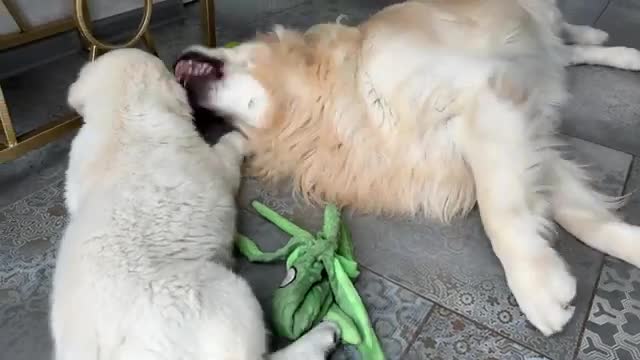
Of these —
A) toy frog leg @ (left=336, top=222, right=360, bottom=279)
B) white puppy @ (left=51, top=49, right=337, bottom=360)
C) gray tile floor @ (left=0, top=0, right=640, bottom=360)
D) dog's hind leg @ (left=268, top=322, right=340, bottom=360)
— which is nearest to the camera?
white puppy @ (left=51, top=49, right=337, bottom=360)

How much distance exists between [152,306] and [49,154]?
949 millimetres

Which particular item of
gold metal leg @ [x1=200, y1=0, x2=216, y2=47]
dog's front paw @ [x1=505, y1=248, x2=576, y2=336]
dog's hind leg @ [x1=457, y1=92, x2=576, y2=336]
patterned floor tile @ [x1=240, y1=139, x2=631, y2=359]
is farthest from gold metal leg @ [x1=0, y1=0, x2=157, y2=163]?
dog's front paw @ [x1=505, y1=248, x2=576, y2=336]

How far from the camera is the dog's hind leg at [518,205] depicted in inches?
42.7

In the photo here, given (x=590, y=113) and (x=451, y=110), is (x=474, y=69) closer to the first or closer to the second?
(x=451, y=110)

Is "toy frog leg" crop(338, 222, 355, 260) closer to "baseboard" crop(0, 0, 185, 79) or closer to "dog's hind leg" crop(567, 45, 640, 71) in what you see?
"dog's hind leg" crop(567, 45, 640, 71)

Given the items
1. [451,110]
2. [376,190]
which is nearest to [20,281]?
[376,190]

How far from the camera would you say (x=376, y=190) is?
56.2 inches

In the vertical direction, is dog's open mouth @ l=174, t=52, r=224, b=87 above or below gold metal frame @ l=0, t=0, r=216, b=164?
above

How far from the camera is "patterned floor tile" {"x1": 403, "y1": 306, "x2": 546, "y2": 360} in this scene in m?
1.04

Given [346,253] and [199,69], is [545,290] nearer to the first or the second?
[346,253]

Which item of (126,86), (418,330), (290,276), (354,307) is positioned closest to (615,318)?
(418,330)

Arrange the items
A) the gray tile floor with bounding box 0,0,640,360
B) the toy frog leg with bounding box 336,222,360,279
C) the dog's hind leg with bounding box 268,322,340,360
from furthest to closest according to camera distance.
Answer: the toy frog leg with bounding box 336,222,360,279 → the gray tile floor with bounding box 0,0,640,360 → the dog's hind leg with bounding box 268,322,340,360

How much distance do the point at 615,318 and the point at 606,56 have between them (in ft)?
4.02

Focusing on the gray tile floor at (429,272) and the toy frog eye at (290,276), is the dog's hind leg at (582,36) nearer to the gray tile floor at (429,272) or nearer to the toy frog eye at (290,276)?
the gray tile floor at (429,272)
